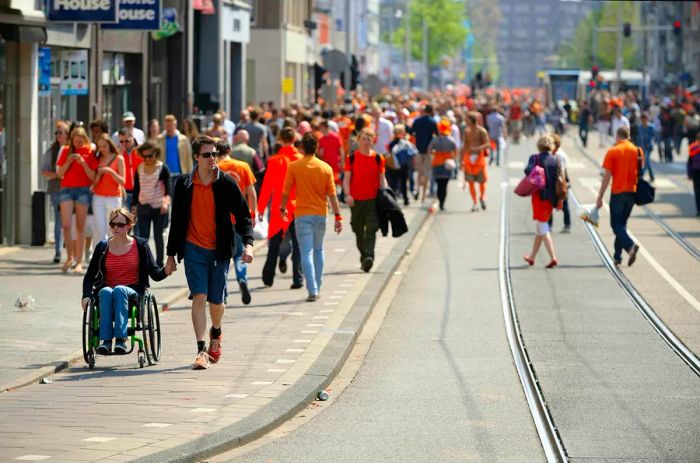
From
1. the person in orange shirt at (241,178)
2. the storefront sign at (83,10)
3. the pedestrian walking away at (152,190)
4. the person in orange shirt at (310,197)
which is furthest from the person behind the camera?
the storefront sign at (83,10)

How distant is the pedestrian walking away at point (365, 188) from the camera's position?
19.8 metres

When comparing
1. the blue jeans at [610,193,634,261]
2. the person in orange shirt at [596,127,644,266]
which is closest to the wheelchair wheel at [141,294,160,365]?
the person in orange shirt at [596,127,644,266]

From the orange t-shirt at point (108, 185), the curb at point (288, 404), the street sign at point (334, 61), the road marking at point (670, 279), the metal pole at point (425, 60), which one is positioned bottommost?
the road marking at point (670, 279)

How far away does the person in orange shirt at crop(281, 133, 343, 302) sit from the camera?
56.0 feet

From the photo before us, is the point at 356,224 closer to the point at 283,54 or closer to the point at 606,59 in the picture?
the point at 283,54

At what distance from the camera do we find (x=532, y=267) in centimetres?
2152

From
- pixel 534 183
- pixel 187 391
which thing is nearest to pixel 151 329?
pixel 187 391

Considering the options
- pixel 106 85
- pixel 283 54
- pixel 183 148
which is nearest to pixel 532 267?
pixel 183 148

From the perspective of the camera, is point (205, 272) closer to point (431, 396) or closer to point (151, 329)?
point (151, 329)

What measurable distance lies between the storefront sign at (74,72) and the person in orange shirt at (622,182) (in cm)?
879

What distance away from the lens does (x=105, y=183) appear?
1977 centimetres

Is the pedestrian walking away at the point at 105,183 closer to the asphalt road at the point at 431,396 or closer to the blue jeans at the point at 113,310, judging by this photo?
the asphalt road at the point at 431,396

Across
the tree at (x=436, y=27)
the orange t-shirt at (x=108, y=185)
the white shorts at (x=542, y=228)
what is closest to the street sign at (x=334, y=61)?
the white shorts at (x=542, y=228)

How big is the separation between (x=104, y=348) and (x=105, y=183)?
749cm
